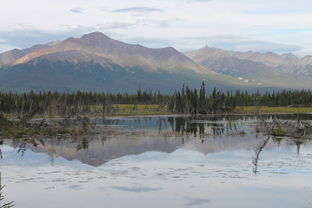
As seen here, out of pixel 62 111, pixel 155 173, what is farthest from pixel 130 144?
pixel 62 111

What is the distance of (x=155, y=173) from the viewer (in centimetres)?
4000

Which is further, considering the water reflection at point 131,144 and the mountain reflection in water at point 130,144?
the mountain reflection in water at point 130,144

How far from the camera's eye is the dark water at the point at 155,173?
3098cm

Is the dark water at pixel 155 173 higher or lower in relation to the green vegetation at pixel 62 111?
lower

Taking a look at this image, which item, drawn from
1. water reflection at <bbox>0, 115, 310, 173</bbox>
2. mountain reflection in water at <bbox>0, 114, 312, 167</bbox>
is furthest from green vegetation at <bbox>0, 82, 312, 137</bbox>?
mountain reflection in water at <bbox>0, 114, 312, 167</bbox>

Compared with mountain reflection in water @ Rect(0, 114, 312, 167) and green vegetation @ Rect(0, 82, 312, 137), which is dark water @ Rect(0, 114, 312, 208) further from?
green vegetation @ Rect(0, 82, 312, 137)

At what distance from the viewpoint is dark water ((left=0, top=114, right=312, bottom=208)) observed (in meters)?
31.0

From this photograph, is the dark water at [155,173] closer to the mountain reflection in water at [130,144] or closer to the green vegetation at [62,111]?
the mountain reflection in water at [130,144]

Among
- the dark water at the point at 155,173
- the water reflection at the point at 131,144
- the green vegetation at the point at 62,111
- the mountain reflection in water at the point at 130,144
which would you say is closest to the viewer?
the dark water at the point at 155,173

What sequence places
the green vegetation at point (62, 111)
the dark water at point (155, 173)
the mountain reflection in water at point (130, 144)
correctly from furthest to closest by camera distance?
the green vegetation at point (62, 111) → the mountain reflection in water at point (130, 144) → the dark water at point (155, 173)

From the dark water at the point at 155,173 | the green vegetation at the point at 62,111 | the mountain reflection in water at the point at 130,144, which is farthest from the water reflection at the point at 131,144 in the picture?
the green vegetation at the point at 62,111

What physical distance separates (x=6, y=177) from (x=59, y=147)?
778 inches

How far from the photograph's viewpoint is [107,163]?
4578cm

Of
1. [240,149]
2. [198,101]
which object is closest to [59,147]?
[240,149]
